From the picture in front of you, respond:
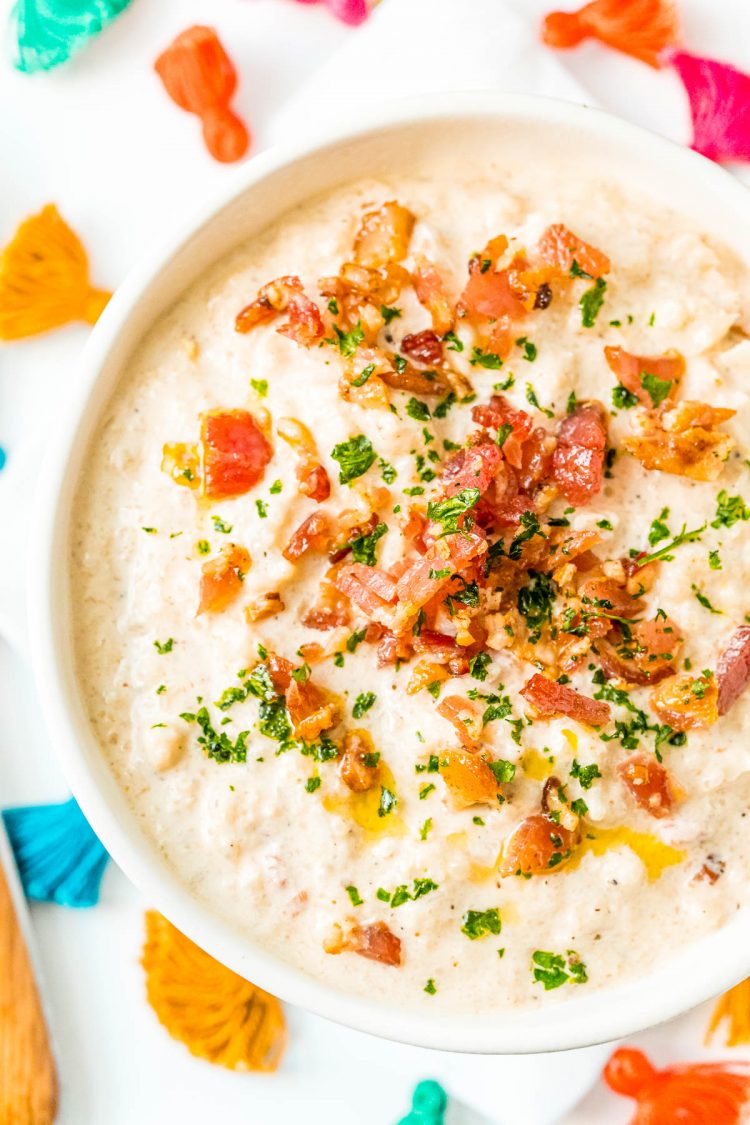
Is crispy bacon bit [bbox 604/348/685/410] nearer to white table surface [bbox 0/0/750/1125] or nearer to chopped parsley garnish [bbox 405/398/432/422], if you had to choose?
chopped parsley garnish [bbox 405/398/432/422]

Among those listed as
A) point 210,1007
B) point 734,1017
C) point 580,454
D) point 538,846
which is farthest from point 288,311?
point 734,1017

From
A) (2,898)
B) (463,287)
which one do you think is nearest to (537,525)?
(463,287)

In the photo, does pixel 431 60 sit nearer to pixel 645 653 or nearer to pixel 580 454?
pixel 580 454

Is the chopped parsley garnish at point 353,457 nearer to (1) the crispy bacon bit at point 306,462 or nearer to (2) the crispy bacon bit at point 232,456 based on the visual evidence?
(1) the crispy bacon bit at point 306,462

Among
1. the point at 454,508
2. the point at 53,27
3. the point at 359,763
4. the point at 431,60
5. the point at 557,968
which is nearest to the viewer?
the point at 454,508

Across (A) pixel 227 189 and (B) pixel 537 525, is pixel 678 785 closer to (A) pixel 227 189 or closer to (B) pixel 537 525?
(B) pixel 537 525

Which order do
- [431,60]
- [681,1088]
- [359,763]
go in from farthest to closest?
[681,1088] < [431,60] < [359,763]
